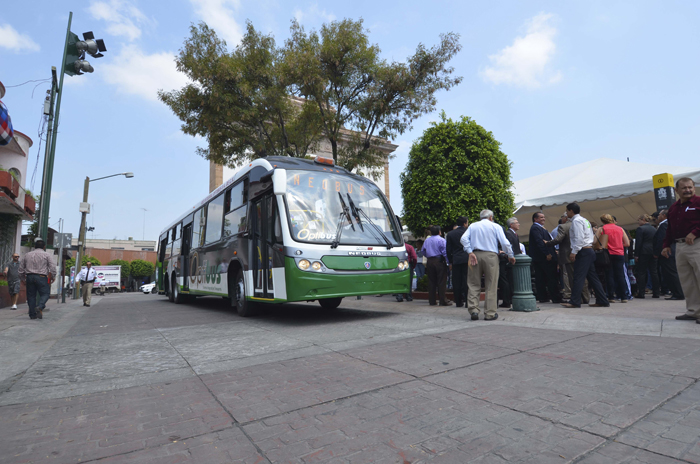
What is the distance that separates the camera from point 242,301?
8469 millimetres

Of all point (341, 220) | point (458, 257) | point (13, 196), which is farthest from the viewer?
point (13, 196)

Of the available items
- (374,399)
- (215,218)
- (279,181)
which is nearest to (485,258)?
(279,181)

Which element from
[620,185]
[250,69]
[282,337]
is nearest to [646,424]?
[282,337]

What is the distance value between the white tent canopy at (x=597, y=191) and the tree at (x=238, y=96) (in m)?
7.99

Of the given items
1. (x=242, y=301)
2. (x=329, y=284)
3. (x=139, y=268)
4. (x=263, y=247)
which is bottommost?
(x=242, y=301)

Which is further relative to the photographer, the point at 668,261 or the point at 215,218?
the point at 215,218

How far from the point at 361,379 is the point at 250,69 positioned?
530 inches

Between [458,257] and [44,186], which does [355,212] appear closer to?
[458,257]

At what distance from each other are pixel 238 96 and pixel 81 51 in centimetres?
480

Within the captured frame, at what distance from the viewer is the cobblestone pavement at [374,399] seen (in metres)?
2.17

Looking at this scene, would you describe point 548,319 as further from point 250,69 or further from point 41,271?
point 250,69

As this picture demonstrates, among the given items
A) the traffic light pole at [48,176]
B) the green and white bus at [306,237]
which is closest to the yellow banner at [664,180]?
the green and white bus at [306,237]

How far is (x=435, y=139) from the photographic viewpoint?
14.1 metres

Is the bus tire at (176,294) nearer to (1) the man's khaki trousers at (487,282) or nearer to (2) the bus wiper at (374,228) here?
(2) the bus wiper at (374,228)
